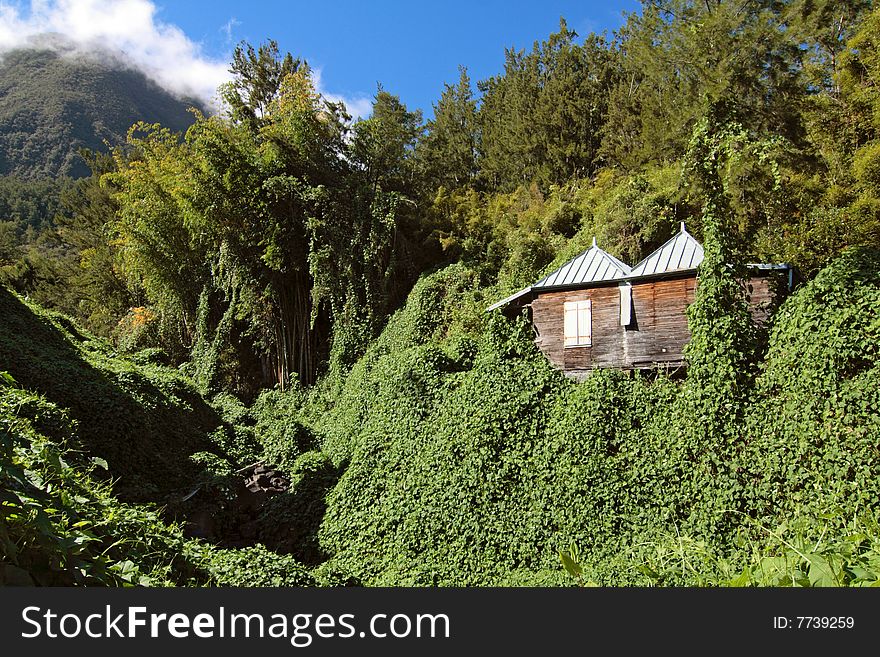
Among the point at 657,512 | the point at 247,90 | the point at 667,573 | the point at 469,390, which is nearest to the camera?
the point at 667,573

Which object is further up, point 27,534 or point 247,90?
point 247,90

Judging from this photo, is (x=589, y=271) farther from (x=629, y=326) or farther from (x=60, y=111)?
(x=60, y=111)

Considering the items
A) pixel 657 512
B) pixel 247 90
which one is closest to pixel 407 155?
pixel 247 90

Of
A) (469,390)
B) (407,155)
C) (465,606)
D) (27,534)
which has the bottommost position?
(465,606)

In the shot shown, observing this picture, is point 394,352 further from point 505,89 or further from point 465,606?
point 505,89

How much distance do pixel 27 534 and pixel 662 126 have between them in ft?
50.7

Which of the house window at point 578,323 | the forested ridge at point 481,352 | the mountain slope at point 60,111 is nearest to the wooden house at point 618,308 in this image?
the house window at point 578,323

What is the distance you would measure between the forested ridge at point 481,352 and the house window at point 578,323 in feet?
2.76

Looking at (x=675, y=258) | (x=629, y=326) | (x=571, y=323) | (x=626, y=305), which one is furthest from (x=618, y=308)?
(x=675, y=258)

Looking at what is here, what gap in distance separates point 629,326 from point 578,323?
2.73ft

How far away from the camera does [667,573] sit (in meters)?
4.73

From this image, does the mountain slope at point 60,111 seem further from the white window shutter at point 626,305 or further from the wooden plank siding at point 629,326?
the white window shutter at point 626,305

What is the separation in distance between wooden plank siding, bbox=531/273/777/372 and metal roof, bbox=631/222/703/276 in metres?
0.17

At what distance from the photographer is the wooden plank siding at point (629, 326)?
8117 millimetres
